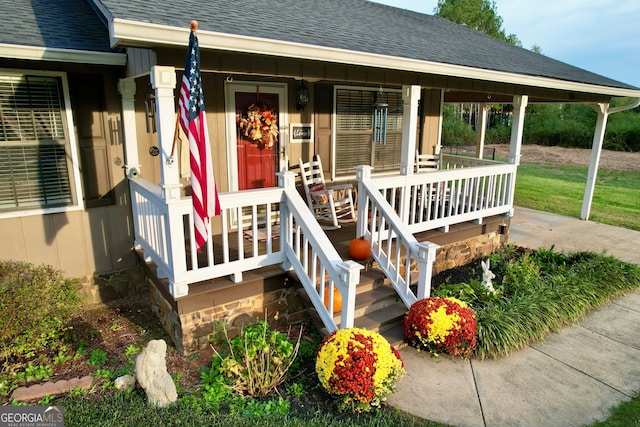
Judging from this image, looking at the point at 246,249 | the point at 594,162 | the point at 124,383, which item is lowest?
the point at 124,383

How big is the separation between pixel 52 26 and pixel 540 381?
214 inches

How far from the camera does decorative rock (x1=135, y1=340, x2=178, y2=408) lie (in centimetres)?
291

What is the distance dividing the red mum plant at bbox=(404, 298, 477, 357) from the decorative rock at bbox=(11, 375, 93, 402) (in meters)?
2.71

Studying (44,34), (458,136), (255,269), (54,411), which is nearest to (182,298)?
(255,269)

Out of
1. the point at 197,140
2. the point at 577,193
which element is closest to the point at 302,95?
the point at 197,140

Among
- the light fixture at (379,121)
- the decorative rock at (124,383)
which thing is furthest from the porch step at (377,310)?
the light fixture at (379,121)

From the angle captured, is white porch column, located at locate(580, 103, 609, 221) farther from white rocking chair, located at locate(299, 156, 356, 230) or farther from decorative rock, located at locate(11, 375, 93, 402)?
decorative rock, located at locate(11, 375, 93, 402)

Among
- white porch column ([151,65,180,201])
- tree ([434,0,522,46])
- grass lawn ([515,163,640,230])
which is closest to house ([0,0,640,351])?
white porch column ([151,65,180,201])

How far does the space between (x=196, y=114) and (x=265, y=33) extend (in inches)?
42.9

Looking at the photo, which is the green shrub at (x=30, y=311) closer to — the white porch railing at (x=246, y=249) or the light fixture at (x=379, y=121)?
the white porch railing at (x=246, y=249)

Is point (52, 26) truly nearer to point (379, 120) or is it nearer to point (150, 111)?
point (150, 111)

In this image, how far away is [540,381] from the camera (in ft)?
11.5

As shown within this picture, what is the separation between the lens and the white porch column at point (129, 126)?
4.27 metres

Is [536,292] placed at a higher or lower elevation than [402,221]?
lower
